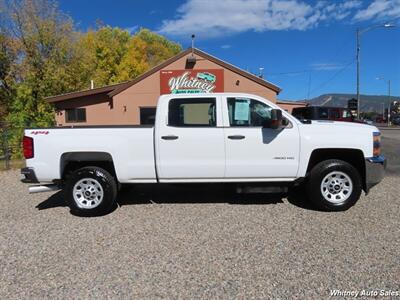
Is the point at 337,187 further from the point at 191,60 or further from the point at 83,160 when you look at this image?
the point at 191,60

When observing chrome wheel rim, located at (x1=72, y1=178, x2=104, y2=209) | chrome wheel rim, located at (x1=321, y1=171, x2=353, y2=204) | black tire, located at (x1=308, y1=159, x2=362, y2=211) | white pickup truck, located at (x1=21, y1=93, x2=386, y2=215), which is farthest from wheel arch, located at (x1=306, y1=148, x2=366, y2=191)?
chrome wheel rim, located at (x1=72, y1=178, x2=104, y2=209)

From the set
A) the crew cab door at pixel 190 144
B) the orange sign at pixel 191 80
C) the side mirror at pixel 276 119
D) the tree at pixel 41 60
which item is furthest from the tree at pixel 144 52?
the side mirror at pixel 276 119

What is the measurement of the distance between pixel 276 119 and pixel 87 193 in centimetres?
332

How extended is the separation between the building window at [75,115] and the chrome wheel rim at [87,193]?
1760 cm

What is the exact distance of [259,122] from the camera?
234 inches

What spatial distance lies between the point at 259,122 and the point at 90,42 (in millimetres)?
35201

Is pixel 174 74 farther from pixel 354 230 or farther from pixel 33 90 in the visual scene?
pixel 354 230

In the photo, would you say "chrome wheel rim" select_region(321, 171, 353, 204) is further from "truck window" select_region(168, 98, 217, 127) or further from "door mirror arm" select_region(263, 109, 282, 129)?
"truck window" select_region(168, 98, 217, 127)

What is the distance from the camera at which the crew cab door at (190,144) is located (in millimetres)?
5844

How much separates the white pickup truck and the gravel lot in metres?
0.51

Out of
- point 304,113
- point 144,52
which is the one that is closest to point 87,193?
point 304,113

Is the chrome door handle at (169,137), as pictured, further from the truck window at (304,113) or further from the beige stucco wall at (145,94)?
the truck window at (304,113)

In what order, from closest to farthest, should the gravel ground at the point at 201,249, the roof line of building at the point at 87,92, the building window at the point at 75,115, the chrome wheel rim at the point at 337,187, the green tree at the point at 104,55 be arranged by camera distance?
the gravel ground at the point at 201,249 < the chrome wheel rim at the point at 337,187 < the roof line of building at the point at 87,92 < the building window at the point at 75,115 < the green tree at the point at 104,55

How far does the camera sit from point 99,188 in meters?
5.96
